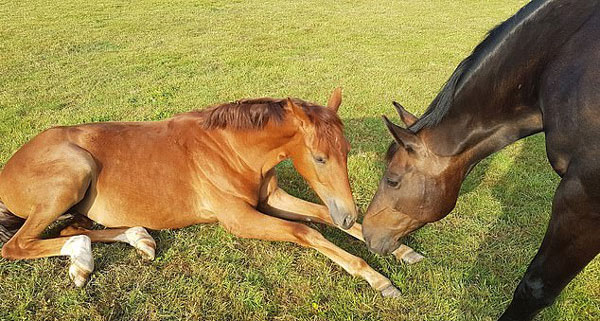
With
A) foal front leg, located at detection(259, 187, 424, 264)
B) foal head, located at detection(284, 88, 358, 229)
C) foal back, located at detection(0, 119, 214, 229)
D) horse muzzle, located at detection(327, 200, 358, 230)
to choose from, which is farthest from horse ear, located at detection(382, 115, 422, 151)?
foal back, located at detection(0, 119, 214, 229)

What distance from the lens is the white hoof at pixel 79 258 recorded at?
2973mm

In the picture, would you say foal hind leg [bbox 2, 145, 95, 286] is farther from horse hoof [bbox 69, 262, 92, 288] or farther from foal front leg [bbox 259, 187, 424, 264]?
foal front leg [bbox 259, 187, 424, 264]

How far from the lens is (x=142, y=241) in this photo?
129 inches

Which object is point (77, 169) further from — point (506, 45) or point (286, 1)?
point (286, 1)

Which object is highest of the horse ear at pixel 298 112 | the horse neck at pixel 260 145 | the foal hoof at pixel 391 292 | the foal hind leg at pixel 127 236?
the horse ear at pixel 298 112

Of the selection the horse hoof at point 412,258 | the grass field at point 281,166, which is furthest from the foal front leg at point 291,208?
the horse hoof at point 412,258

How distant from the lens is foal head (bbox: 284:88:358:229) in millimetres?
3000

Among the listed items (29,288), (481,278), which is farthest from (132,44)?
(481,278)

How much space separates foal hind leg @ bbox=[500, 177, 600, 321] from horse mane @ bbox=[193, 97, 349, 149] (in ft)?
4.47

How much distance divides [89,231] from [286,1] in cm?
1657

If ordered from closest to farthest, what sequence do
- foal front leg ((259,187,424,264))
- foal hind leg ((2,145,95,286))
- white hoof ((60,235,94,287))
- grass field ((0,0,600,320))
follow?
grass field ((0,0,600,320)), white hoof ((60,235,94,287)), foal hind leg ((2,145,95,286)), foal front leg ((259,187,424,264))

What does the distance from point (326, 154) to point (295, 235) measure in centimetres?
67

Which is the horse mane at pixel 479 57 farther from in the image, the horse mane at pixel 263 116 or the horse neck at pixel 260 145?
A: the horse neck at pixel 260 145

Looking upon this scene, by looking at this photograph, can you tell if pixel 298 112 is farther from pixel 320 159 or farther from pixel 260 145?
pixel 260 145
